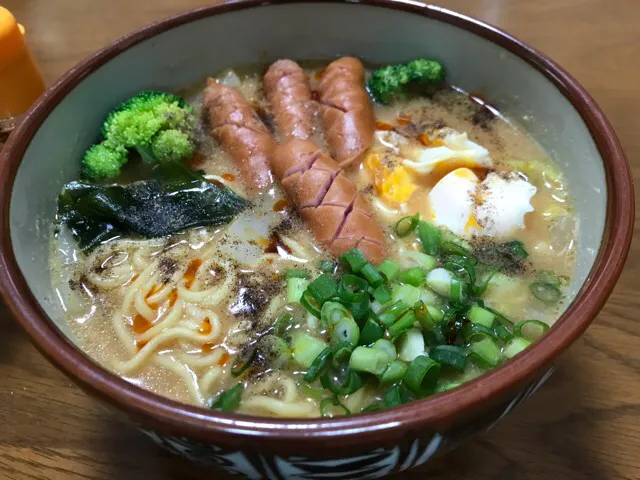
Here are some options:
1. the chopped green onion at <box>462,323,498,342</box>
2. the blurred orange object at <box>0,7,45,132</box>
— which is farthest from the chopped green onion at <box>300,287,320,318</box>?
the blurred orange object at <box>0,7,45,132</box>

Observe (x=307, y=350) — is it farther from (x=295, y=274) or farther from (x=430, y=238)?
(x=430, y=238)

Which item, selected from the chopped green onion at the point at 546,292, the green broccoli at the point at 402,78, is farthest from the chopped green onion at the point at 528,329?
the green broccoli at the point at 402,78

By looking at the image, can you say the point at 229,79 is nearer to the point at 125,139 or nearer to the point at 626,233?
the point at 125,139

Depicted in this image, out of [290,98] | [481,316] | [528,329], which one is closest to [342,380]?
[481,316]

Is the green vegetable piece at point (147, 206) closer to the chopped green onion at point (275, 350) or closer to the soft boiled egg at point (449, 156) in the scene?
the chopped green onion at point (275, 350)

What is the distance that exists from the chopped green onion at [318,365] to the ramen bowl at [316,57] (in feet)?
0.90

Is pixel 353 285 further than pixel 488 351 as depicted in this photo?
Yes

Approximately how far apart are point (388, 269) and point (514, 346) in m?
0.37

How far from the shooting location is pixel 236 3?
2.08 meters

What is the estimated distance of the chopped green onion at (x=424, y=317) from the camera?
4.83 ft

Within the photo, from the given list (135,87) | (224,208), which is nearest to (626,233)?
(224,208)

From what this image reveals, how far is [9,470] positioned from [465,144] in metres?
1.59

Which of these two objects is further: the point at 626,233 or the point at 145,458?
the point at 145,458

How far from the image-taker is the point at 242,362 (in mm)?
1518
